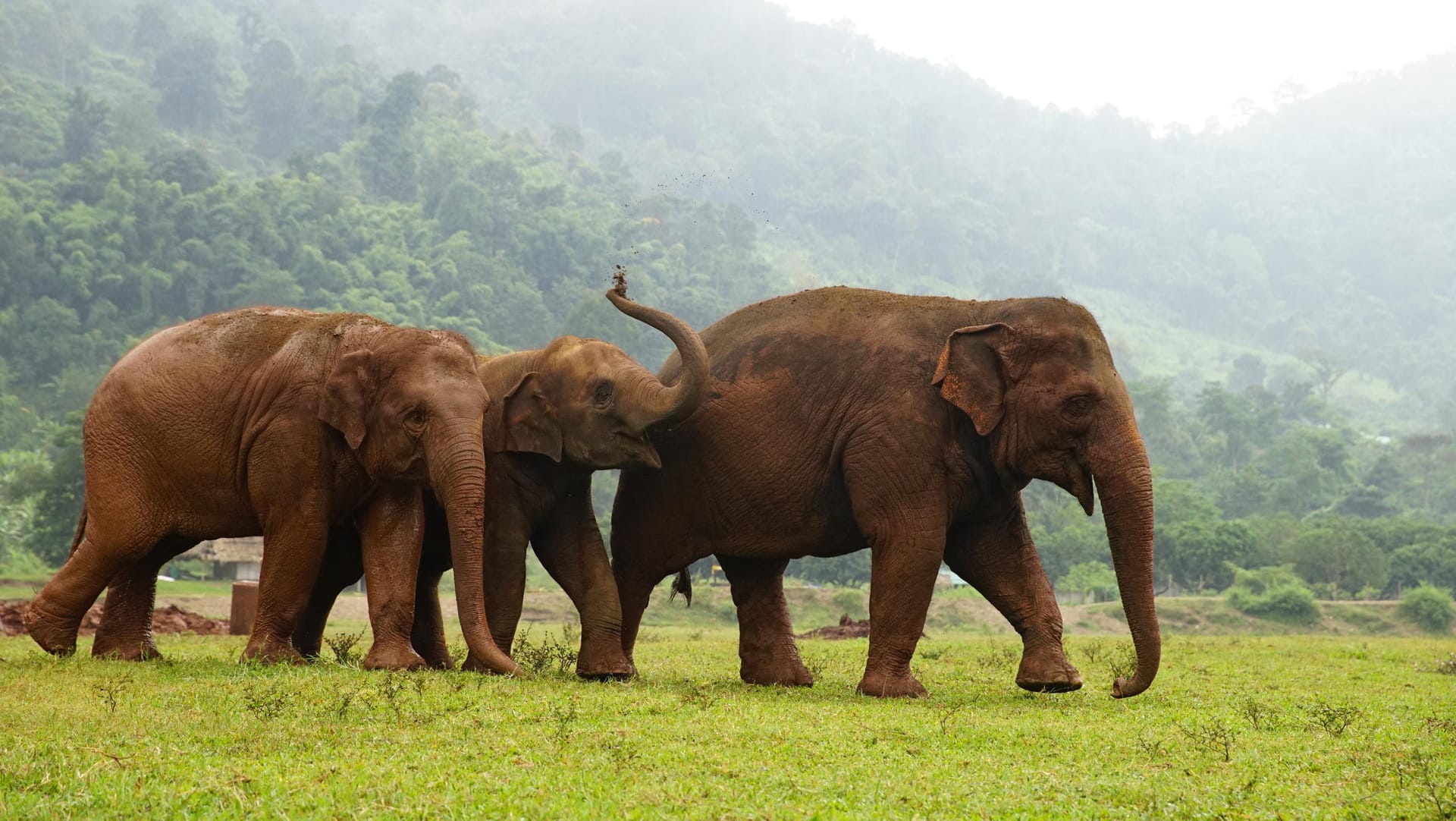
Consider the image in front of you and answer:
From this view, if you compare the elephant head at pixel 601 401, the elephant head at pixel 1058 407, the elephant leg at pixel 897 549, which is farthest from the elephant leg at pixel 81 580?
the elephant head at pixel 1058 407

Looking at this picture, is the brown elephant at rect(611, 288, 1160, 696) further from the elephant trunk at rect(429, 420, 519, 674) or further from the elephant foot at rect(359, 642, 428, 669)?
the elephant foot at rect(359, 642, 428, 669)

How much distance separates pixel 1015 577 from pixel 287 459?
5.37 meters

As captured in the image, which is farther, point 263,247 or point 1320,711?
point 263,247

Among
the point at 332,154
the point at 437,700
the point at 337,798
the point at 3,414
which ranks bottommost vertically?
the point at 3,414

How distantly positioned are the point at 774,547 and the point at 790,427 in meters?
0.96

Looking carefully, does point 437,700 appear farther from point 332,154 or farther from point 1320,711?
point 332,154

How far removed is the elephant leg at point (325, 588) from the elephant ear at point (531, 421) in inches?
69.2

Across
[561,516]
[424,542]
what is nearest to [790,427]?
Result: [561,516]

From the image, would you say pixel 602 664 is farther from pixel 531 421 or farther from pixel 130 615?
pixel 130 615

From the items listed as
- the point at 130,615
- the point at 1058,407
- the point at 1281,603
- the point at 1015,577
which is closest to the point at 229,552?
the point at 1281,603

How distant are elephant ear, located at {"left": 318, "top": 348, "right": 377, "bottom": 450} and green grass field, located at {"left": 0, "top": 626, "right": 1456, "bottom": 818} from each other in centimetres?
170

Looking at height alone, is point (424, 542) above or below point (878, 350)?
below

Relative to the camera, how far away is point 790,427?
11.4m

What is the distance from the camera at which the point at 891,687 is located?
10.7 m
